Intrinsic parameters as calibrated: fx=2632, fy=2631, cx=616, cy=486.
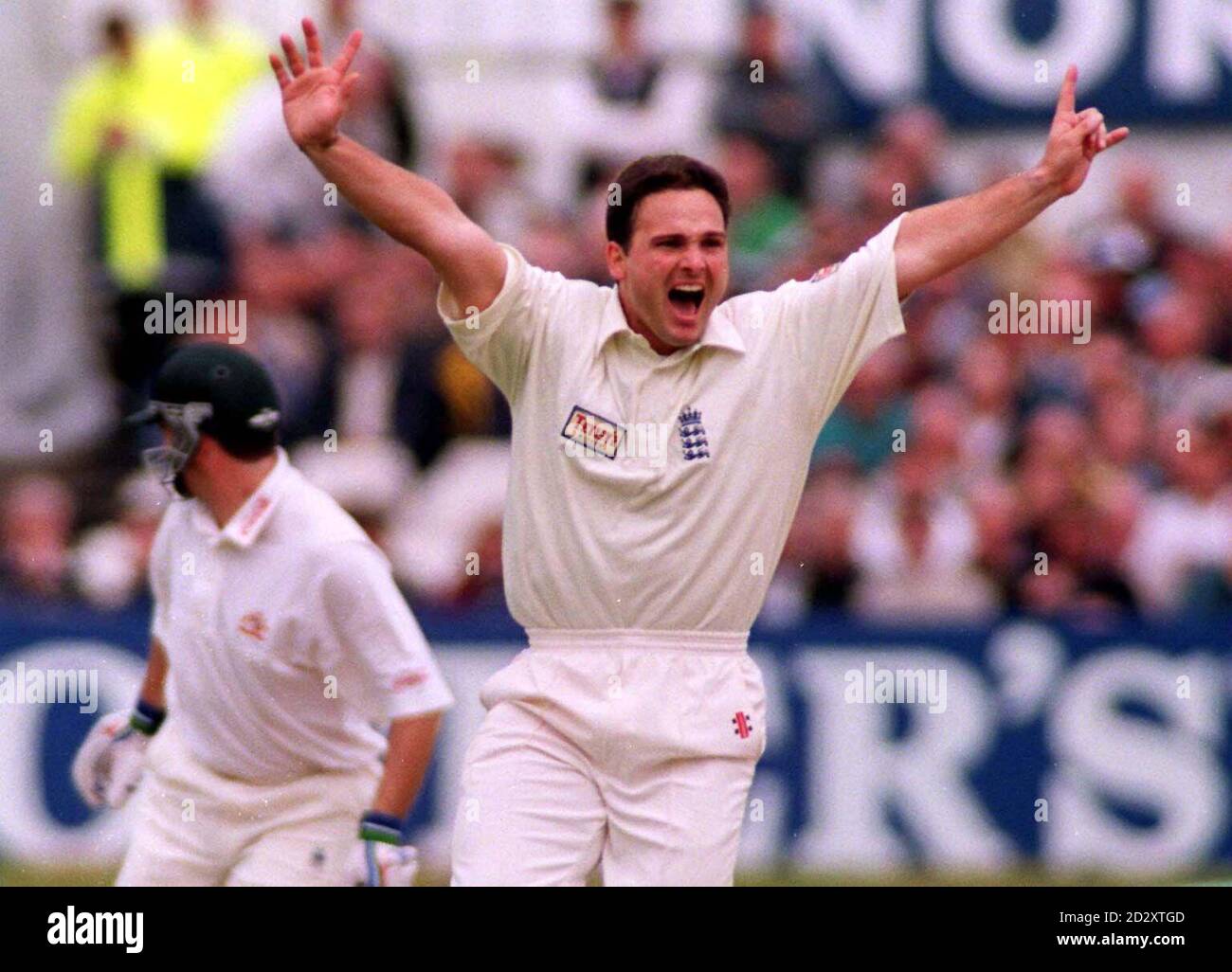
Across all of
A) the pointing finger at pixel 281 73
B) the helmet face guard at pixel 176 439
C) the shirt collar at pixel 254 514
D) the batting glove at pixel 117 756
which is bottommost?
the batting glove at pixel 117 756

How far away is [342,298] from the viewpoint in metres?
13.1

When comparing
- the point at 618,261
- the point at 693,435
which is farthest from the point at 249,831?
the point at 618,261

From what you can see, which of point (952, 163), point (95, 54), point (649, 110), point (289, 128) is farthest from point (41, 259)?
point (289, 128)

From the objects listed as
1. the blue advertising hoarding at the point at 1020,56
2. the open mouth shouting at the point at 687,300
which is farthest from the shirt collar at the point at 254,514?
the blue advertising hoarding at the point at 1020,56

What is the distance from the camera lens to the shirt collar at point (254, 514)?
750cm

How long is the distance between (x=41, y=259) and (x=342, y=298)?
2.04 m

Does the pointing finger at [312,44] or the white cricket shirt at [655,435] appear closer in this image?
the pointing finger at [312,44]

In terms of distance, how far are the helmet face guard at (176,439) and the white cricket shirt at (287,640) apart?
15 cm

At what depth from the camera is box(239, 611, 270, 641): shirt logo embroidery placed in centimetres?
746

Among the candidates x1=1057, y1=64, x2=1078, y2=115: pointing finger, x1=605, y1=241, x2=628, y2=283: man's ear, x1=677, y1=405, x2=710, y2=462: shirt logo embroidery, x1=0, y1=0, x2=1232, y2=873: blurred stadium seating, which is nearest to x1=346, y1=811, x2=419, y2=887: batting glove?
x1=677, y1=405, x2=710, y2=462: shirt logo embroidery

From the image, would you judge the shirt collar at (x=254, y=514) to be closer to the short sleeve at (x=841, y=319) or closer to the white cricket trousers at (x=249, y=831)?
the white cricket trousers at (x=249, y=831)

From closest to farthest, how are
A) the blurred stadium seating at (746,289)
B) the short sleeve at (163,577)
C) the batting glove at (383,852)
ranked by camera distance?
the batting glove at (383,852), the short sleeve at (163,577), the blurred stadium seating at (746,289)

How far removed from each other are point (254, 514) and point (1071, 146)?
2511 millimetres
